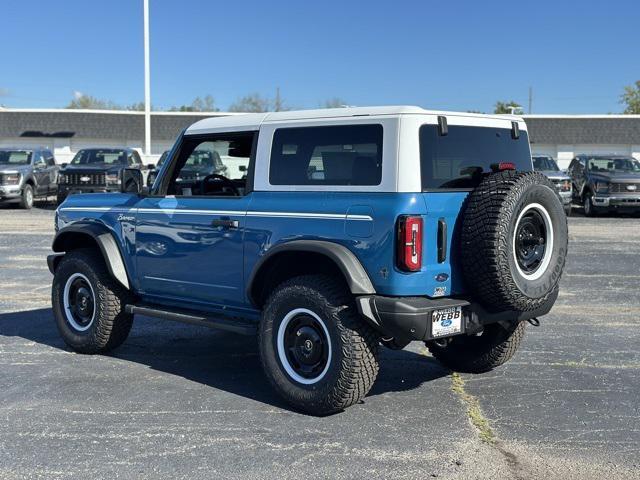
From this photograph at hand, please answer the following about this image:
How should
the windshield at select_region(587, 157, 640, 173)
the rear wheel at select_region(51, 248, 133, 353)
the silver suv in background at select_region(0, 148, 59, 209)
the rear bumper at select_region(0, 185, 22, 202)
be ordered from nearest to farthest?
the rear wheel at select_region(51, 248, 133, 353) → the rear bumper at select_region(0, 185, 22, 202) → the silver suv in background at select_region(0, 148, 59, 209) → the windshield at select_region(587, 157, 640, 173)

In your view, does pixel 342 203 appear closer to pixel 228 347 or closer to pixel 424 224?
pixel 424 224

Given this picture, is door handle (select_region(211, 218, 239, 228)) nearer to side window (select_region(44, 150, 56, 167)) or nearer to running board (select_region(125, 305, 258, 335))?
running board (select_region(125, 305, 258, 335))

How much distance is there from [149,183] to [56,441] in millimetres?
2576

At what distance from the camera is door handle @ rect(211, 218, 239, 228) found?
5707 mm

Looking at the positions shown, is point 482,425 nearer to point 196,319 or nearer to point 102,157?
point 196,319

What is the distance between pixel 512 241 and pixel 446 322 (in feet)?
2.21

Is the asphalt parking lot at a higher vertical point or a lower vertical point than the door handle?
lower

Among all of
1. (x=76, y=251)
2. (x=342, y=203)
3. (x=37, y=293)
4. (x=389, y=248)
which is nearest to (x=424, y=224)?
(x=389, y=248)

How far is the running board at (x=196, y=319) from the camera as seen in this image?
5711 millimetres

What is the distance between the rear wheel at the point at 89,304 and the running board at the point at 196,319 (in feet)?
0.83

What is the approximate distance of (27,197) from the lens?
24.0 m

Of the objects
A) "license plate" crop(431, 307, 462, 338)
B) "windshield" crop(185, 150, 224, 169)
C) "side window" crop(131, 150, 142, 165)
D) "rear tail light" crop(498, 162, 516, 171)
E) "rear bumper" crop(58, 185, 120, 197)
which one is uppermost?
"side window" crop(131, 150, 142, 165)

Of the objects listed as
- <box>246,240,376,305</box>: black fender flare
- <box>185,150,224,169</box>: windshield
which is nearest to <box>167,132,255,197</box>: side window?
<box>185,150,224,169</box>: windshield

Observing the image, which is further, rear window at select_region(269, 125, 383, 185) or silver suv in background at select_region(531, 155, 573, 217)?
silver suv in background at select_region(531, 155, 573, 217)
